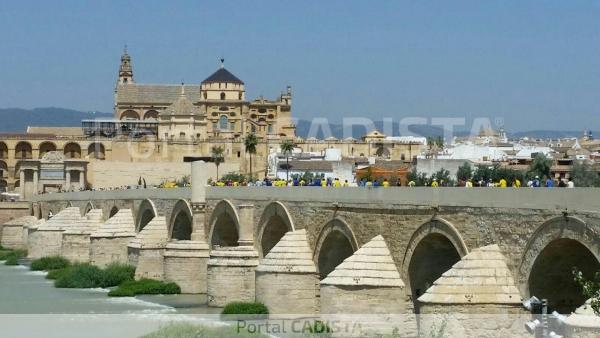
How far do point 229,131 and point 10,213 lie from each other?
93.2ft

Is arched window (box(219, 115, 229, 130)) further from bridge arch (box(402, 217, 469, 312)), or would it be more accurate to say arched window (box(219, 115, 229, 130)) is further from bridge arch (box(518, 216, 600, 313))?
bridge arch (box(518, 216, 600, 313))

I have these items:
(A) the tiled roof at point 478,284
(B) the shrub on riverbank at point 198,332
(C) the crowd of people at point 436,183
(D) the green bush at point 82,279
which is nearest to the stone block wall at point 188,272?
(C) the crowd of people at point 436,183

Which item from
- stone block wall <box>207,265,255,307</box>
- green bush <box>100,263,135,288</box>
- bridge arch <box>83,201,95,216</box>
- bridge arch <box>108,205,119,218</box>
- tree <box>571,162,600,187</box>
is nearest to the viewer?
stone block wall <box>207,265,255,307</box>

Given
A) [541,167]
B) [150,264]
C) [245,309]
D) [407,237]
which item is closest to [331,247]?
[245,309]

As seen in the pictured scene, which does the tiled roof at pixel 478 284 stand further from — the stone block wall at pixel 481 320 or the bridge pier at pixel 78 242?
the bridge pier at pixel 78 242

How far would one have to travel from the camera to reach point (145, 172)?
87125mm

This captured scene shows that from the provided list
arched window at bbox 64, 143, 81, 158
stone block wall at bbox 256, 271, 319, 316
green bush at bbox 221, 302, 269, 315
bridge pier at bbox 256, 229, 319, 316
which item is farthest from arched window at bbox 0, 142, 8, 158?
stone block wall at bbox 256, 271, 319, 316

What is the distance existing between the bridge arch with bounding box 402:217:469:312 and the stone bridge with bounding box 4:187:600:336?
0.03m

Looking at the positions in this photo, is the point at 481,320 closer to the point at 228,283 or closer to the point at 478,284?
the point at 478,284

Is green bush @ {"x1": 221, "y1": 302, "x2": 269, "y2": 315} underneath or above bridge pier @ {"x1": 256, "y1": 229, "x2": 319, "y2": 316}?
underneath

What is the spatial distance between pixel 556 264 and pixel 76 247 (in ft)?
112

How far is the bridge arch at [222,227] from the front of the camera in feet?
131

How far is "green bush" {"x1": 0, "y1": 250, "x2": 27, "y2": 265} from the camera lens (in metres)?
57.2

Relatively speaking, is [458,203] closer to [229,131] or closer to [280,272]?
[280,272]
